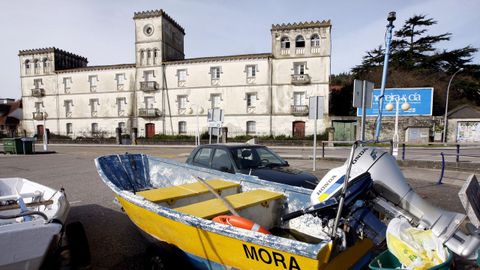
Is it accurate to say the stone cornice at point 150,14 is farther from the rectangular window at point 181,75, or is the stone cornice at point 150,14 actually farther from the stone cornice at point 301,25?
the stone cornice at point 301,25

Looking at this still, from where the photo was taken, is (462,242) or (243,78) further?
(243,78)

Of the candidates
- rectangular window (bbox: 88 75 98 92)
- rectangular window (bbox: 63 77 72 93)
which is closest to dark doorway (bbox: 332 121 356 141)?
rectangular window (bbox: 88 75 98 92)

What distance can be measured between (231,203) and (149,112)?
3603cm

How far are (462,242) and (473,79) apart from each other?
45635 mm

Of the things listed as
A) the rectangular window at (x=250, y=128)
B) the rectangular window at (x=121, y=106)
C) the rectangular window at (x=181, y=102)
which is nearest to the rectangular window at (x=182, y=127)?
the rectangular window at (x=181, y=102)

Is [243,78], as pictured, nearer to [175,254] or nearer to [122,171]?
[122,171]

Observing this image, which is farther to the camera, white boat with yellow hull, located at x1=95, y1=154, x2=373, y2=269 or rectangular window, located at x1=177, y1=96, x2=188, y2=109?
rectangular window, located at x1=177, y1=96, x2=188, y2=109

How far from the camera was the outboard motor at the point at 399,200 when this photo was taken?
2.41 metres

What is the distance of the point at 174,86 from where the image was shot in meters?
36.6

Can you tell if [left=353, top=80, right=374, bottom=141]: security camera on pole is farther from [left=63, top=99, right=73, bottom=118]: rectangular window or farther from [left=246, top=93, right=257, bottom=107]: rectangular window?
[left=63, top=99, right=73, bottom=118]: rectangular window

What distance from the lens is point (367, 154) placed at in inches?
123

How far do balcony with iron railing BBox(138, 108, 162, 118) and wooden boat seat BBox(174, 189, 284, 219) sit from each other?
35.2 m

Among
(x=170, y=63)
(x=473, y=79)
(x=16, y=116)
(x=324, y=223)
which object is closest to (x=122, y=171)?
(x=324, y=223)

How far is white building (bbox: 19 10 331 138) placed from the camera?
3303 cm
